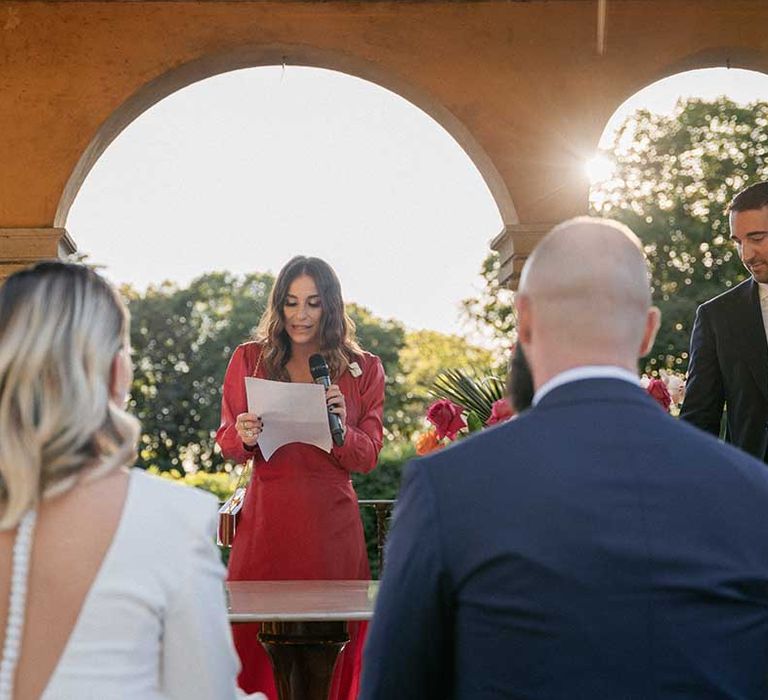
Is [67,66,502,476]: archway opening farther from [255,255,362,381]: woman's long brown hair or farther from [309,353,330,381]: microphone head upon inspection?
[309,353,330,381]: microphone head

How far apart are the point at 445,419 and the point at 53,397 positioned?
8.79 ft

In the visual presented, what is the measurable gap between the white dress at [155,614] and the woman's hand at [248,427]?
222 cm

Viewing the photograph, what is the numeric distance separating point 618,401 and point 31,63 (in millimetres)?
4854

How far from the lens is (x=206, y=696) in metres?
1.79

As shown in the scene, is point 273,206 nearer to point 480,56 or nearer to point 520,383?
point 480,56

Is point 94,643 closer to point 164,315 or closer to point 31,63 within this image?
A: point 31,63

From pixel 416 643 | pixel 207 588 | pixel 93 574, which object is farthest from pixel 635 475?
Result: pixel 93 574

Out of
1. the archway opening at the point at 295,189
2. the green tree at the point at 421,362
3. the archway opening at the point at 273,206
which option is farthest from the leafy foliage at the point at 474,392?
the green tree at the point at 421,362

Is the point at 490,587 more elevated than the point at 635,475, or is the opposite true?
the point at 635,475

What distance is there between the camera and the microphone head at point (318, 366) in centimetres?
417

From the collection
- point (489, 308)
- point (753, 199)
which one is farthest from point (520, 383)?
point (489, 308)

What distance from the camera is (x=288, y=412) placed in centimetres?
410

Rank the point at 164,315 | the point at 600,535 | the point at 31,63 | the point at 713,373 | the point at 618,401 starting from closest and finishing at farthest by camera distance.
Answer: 1. the point at 600,535
2. the point at 618,401
3. the point at 713,373
4. the point at 31,63
5. the point at 164,315

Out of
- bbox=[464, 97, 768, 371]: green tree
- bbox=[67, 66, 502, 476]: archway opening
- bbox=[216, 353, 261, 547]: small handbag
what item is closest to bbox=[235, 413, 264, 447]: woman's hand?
bbox=[216, 353, 261, 547]: small handbag
